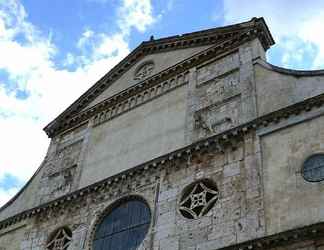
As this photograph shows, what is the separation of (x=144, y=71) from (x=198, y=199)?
7.10 metres

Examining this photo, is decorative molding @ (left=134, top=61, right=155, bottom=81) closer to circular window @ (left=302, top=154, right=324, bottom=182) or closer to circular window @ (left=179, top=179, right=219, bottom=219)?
circular window @ (left=179, top=179, right=219, bottom=219)

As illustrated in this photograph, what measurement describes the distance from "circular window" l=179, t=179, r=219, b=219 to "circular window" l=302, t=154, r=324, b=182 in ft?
7.74

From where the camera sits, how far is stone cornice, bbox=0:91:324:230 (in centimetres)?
1337

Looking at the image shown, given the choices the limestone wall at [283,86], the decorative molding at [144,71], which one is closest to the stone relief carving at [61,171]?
the decorative molding at [144,71]

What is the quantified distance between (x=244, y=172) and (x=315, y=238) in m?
2.89

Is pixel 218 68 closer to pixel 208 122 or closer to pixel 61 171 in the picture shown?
pixel 208 122

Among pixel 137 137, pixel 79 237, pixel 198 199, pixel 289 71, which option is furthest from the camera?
pixel 137 137

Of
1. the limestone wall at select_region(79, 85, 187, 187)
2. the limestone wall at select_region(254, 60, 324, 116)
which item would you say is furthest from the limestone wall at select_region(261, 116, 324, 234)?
the limestone wall at select_region(79, 85, 187, 187)

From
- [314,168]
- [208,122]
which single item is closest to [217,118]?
[208,122]

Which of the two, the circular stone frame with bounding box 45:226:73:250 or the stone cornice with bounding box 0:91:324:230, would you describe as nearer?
the stone cornice with bounding box 0:91:324:230

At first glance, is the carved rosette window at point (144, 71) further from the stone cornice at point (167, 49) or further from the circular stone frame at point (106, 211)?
the circular stone frame at point (106, 211)

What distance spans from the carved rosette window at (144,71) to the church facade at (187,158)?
51mm

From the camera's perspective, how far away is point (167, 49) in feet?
63.5

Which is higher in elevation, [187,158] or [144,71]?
[144,71]
